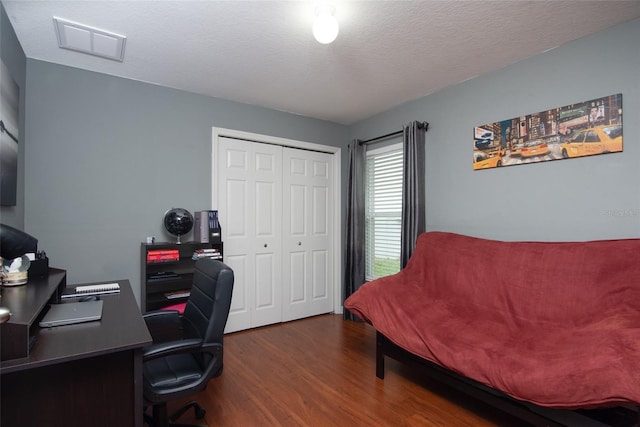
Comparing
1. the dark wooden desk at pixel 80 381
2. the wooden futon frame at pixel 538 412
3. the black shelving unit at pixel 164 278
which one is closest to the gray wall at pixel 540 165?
the wooden futon frame at pixel 538 412

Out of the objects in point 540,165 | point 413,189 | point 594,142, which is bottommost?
point 413,189

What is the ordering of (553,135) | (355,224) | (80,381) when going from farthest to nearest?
1. (355,224)
2. (553,135)
3. (80,381)

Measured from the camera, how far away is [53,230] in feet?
8.50

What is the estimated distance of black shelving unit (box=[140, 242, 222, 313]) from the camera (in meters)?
2.77

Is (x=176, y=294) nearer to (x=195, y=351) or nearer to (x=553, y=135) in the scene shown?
(x=195, y=351)

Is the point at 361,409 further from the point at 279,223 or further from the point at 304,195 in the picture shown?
the point at 304,195

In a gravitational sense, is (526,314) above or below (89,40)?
below

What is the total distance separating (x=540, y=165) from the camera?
2.46m

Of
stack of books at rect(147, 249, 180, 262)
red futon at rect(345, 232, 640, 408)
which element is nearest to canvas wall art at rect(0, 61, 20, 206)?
stack of books at rect(147, 249, 180, 262)

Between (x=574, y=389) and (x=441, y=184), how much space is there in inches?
80.5

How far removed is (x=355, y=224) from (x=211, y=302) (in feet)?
8.19

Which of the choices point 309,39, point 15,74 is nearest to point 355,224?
point 309,39

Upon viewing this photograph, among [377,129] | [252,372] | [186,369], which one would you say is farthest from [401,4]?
[252,372]

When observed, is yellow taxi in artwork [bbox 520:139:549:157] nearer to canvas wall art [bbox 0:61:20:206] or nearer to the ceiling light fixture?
the ceiling light fixture
